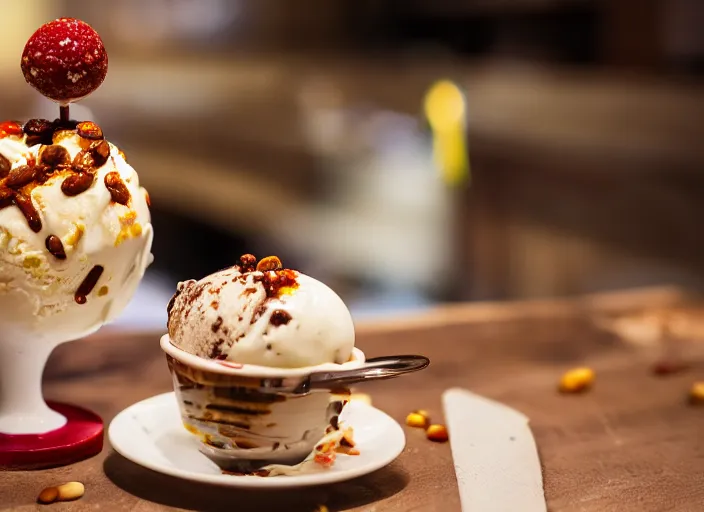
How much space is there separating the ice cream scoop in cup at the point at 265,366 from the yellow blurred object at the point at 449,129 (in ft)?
9.35

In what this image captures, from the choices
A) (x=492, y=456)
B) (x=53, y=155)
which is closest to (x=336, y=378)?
(x=492, y=456)

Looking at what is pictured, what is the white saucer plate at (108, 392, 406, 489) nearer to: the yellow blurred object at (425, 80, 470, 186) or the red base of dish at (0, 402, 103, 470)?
the red base of dish at (0, 402, 103, 470)

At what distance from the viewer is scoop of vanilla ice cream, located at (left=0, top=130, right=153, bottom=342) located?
101 centimetres

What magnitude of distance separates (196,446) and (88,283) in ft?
0.75

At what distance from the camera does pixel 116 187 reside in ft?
3.43

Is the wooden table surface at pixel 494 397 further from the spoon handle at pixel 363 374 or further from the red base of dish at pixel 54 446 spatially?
the spoon handle at pixel 363 374

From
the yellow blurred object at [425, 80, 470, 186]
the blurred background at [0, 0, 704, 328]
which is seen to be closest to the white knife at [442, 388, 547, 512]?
the blurred background at [0, 0, 704, 328]

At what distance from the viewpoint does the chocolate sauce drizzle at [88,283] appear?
105cm

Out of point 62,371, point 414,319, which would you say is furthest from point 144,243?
point 414,319

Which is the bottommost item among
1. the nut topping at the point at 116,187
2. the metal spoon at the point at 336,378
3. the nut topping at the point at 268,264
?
the metal spoon at the point at 336,378

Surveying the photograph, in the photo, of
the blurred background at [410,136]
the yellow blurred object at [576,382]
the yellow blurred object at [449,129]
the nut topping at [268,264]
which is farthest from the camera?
the yellow blurred object at [449,129]

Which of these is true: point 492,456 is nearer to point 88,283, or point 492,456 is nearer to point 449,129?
point 88,283

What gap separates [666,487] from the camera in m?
1.07

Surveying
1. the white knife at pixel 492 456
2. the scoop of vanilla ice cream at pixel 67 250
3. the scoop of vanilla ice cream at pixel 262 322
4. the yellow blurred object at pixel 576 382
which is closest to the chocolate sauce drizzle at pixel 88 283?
the scoop of vanilla ice cream at pixel 67 250
